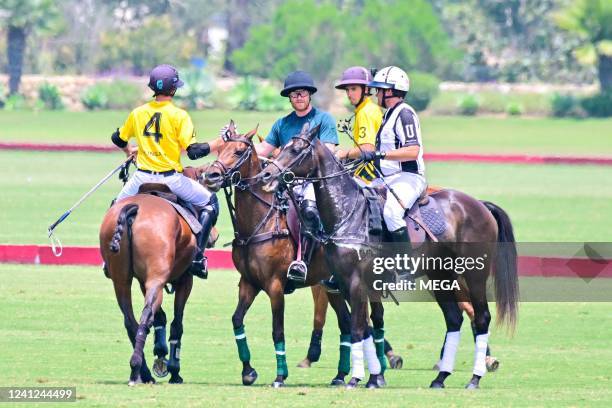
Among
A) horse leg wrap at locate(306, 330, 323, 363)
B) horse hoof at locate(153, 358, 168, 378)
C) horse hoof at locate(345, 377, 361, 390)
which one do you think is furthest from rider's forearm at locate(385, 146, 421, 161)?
horse hoof at locate(153, 358, 168, 378)

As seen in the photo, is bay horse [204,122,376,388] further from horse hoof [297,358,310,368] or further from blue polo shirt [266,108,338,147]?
horse hoof [297,358,310,368]

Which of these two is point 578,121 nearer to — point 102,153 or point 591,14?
point 591,14

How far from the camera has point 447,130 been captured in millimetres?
57125

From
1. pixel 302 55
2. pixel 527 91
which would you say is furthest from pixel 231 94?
pixel 527 91

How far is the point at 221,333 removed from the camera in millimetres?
17484

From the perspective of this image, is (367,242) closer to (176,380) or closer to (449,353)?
(449,353)

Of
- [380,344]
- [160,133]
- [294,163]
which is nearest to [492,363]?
[380,344]

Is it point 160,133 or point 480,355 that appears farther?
point 160,133

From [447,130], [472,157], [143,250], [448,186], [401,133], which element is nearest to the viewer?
[143,250]

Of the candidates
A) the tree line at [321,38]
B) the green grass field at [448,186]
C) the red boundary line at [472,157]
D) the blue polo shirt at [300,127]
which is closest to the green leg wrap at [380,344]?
the blue polo shirt at [300,127]

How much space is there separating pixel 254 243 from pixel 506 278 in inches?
96.4

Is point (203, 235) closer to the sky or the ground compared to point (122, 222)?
closer to the ground

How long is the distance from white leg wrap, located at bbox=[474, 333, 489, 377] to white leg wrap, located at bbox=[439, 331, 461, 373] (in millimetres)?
217

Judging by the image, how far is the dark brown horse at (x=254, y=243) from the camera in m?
13.5
